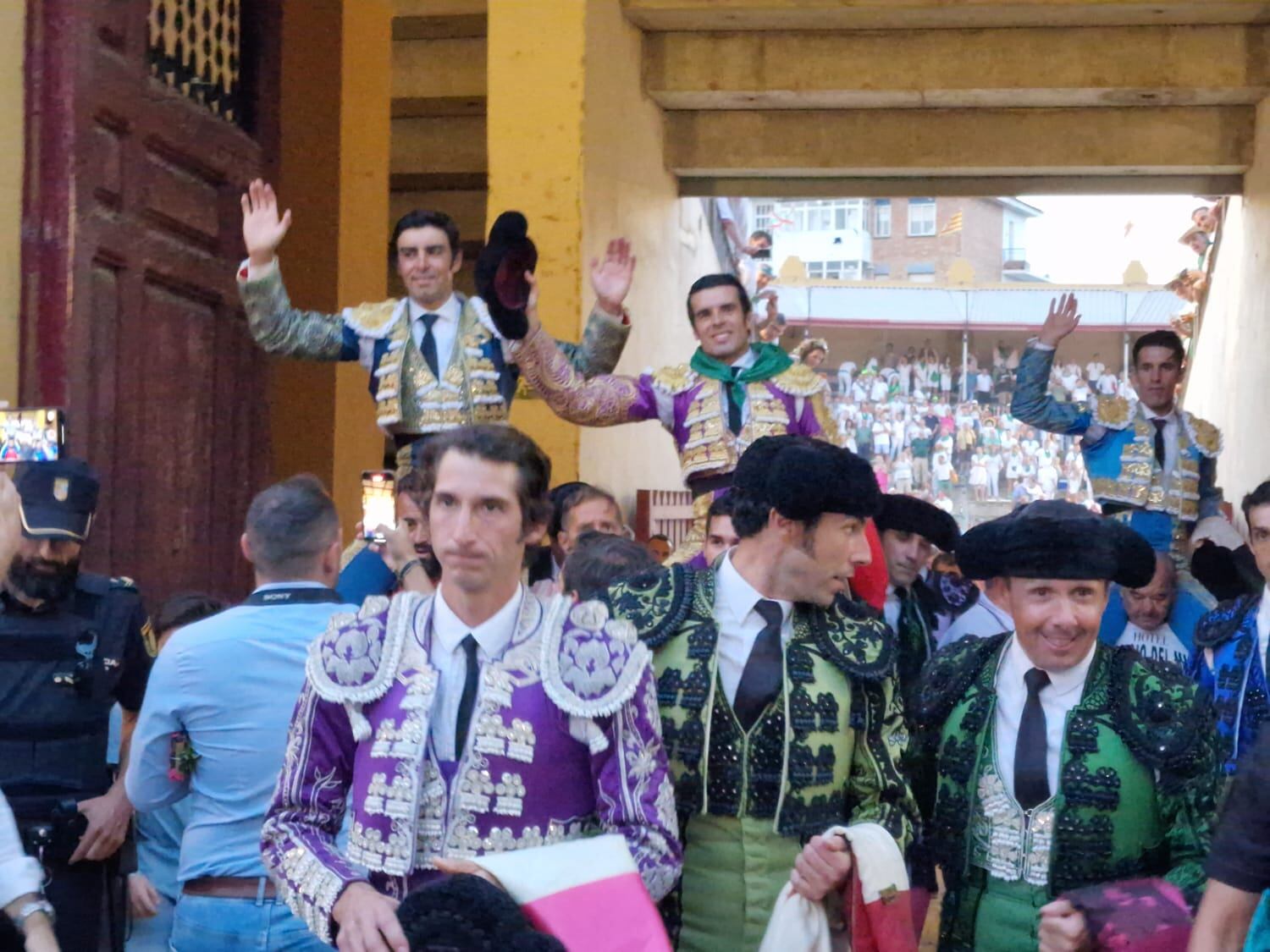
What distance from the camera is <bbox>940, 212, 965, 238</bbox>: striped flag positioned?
50.2m

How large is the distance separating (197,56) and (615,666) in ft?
18.2

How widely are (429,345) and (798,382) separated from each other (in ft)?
3.97

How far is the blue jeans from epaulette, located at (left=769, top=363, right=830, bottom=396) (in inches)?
110

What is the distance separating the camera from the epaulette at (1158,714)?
349 cm

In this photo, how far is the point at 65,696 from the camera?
175 inches

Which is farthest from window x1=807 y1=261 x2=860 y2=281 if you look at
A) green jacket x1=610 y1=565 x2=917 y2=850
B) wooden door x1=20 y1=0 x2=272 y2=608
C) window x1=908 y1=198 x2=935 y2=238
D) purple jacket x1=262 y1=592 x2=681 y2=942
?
purple jacket x1=262 y1=592 x2=681 y2=942

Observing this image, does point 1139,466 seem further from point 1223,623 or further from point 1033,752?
point 1033,752

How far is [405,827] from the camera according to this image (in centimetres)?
299

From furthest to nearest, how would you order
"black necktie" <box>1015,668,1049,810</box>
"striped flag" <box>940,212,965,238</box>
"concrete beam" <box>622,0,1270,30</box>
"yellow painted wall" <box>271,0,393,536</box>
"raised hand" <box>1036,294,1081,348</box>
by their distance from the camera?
"striped flag" <box>940,212,965,238</box>
"concrete beam" <box>622,0,1270,30</box>
"yellow painted wall" <box>271,0,393,536</box>
"raised hand" <box>1036,294,1081,348</box>
"black necktie" <box>1015,668,1049,810</box>

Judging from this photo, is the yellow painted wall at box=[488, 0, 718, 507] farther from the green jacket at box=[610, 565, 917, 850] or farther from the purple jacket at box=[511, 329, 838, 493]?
the green jacket at box=[610, 565, 917, 850]

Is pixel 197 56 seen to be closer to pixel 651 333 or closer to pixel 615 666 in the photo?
pixel 651 333

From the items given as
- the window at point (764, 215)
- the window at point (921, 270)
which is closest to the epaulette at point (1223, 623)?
the window at point (764, 215)

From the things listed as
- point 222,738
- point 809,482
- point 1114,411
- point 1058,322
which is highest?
point 1058,322

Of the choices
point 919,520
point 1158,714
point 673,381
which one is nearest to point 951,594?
point 919,520
